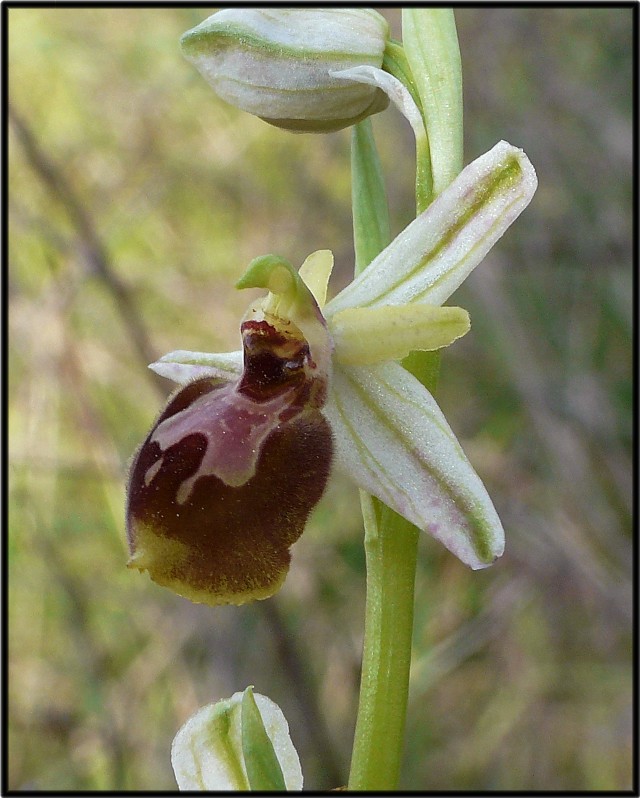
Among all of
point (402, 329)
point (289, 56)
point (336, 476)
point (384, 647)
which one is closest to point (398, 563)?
point (384, 647)

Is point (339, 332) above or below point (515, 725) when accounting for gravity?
above

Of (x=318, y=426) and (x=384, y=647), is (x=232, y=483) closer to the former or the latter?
(x=318, y=426)

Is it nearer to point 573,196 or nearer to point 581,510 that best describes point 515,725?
point 581,510

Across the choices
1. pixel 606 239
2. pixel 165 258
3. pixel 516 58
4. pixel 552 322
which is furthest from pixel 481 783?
pixel 516 58

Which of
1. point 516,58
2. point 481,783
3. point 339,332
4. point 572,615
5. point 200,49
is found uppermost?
point 516,58

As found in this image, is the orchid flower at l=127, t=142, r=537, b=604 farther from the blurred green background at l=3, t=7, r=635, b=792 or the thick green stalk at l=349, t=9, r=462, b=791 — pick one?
the blurred green background at l=3, t=7, r=635, b=792

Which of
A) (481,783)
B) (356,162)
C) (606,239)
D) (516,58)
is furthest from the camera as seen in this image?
(516,58)

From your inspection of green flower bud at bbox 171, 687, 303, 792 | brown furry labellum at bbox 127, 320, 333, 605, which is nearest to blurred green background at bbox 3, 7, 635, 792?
green flower bud at bbox 171, 687, 303, 792
